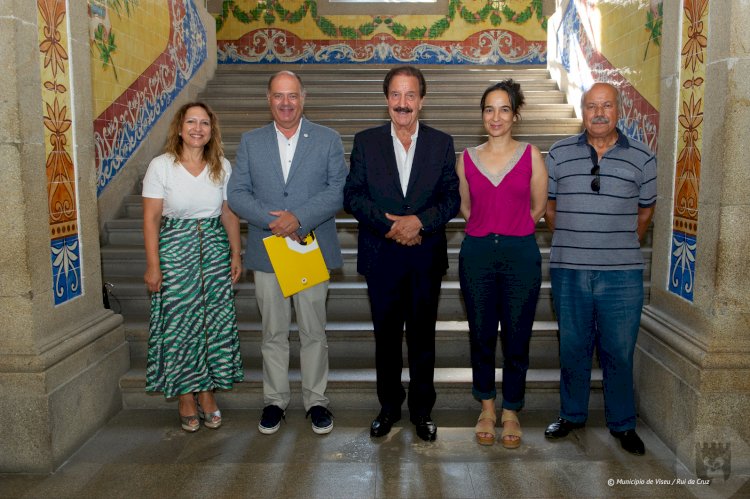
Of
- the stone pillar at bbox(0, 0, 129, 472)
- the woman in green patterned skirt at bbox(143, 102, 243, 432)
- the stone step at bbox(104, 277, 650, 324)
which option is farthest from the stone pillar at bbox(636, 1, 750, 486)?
the stone pillar at bbox(0, 0, 129, 472)

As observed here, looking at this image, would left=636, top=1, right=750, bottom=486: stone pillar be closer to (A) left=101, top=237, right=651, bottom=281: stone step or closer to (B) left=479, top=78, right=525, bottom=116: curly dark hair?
(B) left=479, top=78, right=525, bottom=116: curly dark hair

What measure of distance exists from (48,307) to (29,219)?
1.33ft

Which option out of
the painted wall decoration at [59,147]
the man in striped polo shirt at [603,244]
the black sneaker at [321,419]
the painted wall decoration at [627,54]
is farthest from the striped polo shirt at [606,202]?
the painted wall decoration at [59,147]

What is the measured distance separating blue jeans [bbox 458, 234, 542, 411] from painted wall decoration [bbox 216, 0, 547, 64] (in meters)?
5.85

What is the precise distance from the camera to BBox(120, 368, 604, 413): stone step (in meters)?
3.52

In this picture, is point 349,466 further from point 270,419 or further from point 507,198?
point 507,198

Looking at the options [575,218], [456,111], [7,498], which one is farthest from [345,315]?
[456,111]

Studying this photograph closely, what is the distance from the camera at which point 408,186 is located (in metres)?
2.95

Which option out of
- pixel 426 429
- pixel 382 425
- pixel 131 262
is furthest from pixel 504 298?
pixel 131 262

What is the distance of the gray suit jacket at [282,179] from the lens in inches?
120

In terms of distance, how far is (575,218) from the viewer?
2.94 metres

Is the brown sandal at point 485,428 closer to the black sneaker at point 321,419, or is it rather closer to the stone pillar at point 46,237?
the black sneaker at point 321,419

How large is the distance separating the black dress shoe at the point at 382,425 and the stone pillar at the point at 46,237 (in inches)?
52.0

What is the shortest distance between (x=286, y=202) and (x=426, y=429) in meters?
1.20
